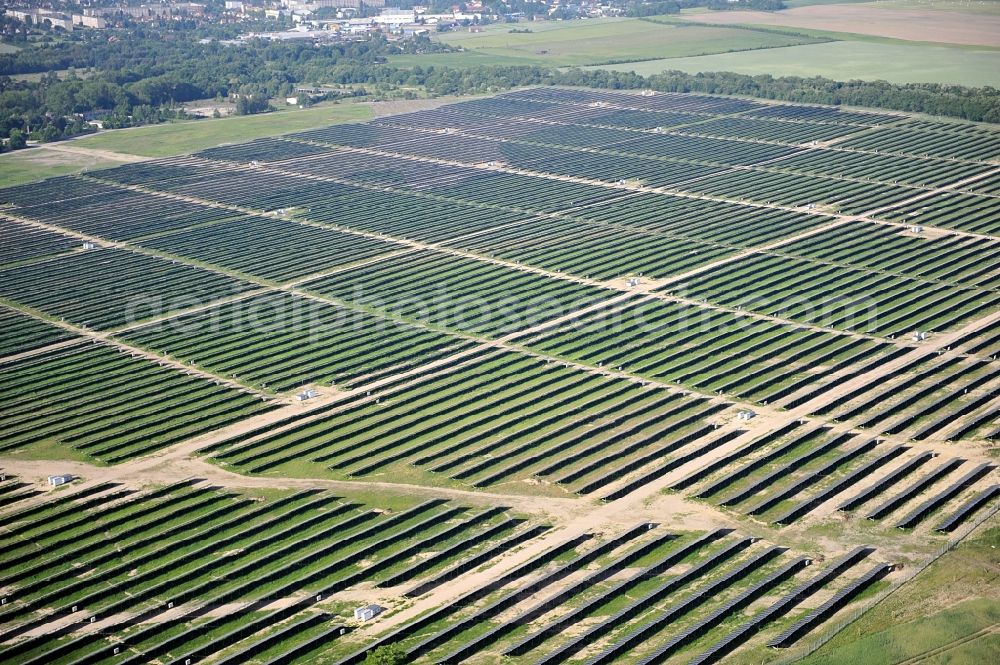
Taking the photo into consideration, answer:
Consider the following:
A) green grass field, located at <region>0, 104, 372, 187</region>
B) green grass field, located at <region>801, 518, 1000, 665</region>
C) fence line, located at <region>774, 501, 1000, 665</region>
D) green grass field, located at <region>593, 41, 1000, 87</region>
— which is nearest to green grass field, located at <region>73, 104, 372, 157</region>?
green grass field, located at <region>0, 104, 372, 187</region>

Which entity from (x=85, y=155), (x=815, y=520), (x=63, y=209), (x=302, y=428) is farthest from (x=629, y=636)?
(x=85, y=155)

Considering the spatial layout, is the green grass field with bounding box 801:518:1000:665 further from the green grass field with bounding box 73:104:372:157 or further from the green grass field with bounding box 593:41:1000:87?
the green grass field with bounding box 593:41:1000:87

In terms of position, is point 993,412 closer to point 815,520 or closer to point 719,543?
point 815,520

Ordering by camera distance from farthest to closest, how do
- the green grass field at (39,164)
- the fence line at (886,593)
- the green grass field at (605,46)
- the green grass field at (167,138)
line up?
1. the green grass field at (605,46)
2. the green grass field at (167,138)
3. the green grass field at (39,164)
4. the fence line at (886,593)

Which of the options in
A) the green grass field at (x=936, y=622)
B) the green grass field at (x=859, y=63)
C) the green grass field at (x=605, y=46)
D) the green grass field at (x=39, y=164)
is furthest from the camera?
the green grass field at (x=605, y=46)

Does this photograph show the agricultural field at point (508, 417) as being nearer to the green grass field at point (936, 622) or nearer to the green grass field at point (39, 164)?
the green grass field at point (936, 622)

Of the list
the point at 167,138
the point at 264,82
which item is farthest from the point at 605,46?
the point at 167,138

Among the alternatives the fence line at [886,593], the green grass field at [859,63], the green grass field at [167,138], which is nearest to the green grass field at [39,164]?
the green grass field at [167,138]

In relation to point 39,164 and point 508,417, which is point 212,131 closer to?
point 39,164
